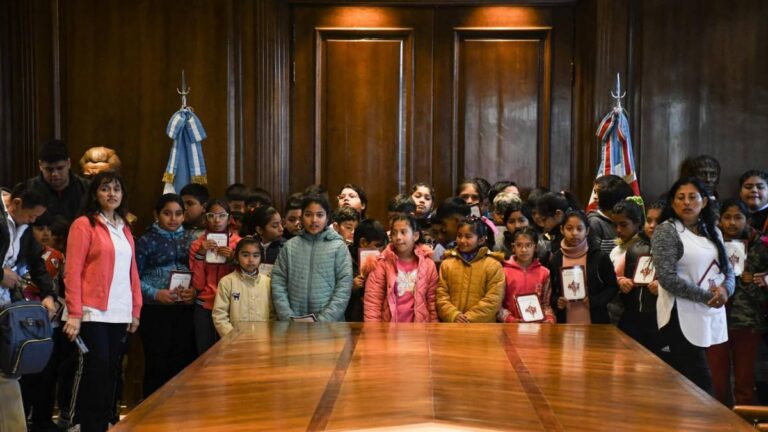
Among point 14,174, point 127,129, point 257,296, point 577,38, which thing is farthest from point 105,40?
point 577,38

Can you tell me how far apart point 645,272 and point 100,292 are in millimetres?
2805

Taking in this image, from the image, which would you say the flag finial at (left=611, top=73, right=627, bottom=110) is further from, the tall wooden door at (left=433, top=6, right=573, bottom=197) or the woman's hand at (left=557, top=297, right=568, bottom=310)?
the woman's hand at (left=557, top=297, right=568, bottom=310)

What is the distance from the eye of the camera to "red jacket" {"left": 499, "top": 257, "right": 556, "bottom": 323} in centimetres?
562

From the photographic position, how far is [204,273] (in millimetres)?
6043

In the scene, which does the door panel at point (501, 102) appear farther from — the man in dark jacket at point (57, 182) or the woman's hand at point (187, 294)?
the man in dark jacket at point (57, 182)

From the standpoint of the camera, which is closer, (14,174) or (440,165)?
(14,174)

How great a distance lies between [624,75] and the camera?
7859mm

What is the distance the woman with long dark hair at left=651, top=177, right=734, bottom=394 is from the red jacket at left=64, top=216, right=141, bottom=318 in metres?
2.74

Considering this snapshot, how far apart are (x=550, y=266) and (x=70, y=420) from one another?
281cm

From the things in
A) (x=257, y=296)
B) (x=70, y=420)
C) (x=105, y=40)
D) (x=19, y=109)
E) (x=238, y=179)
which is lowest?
(x=70, y=420)

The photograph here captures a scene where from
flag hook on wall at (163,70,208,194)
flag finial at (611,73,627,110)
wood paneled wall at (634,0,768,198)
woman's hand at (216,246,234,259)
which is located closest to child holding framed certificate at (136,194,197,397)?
woman's hand at (216,246,234,259)

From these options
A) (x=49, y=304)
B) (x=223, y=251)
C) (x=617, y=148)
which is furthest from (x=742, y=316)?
(x=49, y=304)

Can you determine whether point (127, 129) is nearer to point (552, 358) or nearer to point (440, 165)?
point (440, 165)

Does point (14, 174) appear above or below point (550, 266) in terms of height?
A: above
